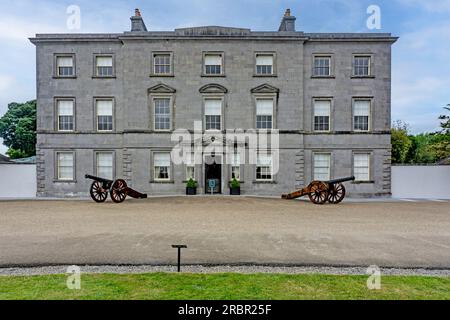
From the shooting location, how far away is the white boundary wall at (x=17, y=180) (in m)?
21.4

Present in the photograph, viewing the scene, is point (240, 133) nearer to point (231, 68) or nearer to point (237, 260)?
point (231, 68)

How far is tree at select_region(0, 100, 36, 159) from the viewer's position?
38.6 m

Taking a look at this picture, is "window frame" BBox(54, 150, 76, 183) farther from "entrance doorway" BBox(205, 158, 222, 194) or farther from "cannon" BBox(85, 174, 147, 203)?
"entrance doorway" BBox(205, 158, 222, 194)

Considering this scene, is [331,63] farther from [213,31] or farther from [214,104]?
[214,104]

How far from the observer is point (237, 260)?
19.4 ft

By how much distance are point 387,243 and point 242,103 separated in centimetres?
1565

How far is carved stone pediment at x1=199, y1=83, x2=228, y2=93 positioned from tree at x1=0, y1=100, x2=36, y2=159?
3081 cm

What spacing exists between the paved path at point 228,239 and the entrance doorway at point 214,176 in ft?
29.3

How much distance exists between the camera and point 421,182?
21391mm

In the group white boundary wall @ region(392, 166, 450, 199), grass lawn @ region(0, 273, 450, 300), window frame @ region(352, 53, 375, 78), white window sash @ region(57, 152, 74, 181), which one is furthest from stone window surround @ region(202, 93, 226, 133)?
grass lawn @ region(0, 273, 450, 300)

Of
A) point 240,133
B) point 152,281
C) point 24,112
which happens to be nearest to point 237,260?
point 152,281

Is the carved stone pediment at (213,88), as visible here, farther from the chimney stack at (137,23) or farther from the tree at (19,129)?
the tree at (19,129)

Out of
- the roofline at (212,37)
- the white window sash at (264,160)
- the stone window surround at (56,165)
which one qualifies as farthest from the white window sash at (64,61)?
the white window sash at (264,160)

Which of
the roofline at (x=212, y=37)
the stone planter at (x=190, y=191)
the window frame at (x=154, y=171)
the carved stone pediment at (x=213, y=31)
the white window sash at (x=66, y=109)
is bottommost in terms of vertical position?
the stone planter at (x=190, y=191)
